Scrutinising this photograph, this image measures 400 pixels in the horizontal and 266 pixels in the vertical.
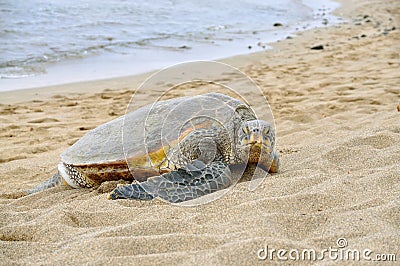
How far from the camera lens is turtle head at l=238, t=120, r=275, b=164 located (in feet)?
9.11

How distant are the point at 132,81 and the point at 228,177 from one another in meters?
4.82

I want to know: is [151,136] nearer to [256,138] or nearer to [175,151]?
[175,151]

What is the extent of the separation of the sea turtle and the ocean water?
14.0 feet

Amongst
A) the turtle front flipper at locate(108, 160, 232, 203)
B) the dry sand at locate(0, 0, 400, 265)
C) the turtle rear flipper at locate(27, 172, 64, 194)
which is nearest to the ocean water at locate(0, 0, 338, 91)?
the dry sand at locate(0, 0, 400, 265)

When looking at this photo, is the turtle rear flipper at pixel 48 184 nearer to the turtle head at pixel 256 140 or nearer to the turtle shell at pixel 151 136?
the turtle shell at pixel 151 136

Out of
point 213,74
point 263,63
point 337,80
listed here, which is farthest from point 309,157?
point 263,63

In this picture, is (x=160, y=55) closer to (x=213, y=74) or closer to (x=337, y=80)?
(x=213, y=74)

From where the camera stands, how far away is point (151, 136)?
3.08 m

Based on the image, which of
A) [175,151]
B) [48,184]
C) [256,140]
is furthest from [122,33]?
[256,140]

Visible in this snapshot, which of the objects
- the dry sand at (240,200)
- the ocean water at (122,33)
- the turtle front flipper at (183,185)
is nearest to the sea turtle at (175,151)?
the turtle front flipper at (183,185)

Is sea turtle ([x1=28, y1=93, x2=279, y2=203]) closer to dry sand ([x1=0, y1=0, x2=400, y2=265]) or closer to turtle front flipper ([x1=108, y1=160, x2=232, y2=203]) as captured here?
turtle front flipper ([x1=108, y1=160, x2=232, y2=203])

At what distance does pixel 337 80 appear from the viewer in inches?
261

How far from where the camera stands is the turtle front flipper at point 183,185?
260 cm

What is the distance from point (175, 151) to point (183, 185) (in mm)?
366
